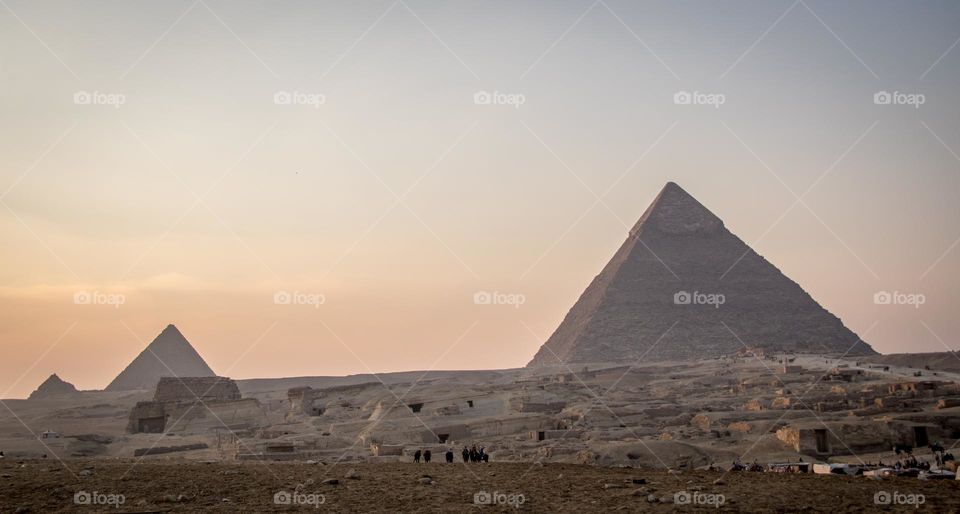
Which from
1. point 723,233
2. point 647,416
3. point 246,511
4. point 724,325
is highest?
point 723,233

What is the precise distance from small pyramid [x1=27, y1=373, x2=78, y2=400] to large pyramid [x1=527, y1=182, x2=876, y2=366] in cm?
4717

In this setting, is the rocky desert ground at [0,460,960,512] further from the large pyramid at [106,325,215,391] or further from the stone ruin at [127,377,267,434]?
the large pyramid at [106,325,215,391]

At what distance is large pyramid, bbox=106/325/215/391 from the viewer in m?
72.4

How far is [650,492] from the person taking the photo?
29.0ft

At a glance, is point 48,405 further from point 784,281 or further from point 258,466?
point 784,281

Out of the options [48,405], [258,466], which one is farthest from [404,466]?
[48,405]

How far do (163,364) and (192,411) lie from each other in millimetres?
48370

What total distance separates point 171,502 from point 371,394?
97.3 feet

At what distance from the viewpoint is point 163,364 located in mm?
73438

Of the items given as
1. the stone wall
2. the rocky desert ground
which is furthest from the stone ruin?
the rocky desert ground

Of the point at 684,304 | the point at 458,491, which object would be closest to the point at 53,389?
the point at 684,304

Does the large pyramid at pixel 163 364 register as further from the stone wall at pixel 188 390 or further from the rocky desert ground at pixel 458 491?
the rocky desert ground at pixel 458 491

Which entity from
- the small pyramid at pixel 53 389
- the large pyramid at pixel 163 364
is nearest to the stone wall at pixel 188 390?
the large pyramid at pixel 163 364

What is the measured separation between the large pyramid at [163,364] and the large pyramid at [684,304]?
35.6m
